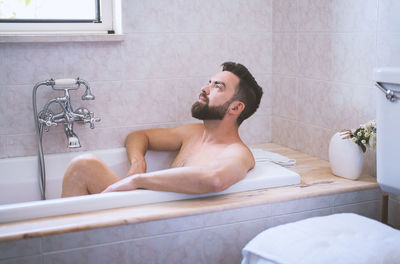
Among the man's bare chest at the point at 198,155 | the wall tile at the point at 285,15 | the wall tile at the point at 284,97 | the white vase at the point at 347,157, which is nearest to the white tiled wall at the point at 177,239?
the white vase at the point at 347,157

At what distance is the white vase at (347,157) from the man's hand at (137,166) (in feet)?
3.21

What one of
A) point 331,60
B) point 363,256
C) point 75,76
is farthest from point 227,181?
point 75,76

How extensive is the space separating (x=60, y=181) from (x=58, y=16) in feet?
3.08

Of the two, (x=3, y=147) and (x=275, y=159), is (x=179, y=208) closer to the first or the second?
(x=275, y=159)

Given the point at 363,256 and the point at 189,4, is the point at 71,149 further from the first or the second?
the point at 363,256

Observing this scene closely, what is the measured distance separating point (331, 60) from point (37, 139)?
1.62 meters

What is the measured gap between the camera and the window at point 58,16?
2.69 metres

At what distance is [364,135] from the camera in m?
2.22

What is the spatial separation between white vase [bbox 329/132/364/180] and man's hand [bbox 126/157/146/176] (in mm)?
978

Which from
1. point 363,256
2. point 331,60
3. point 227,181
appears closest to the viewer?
point 363,256

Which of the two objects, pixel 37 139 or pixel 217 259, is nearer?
pixel 217 259

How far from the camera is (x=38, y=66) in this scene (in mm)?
2641

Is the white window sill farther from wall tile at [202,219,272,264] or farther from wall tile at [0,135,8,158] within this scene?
wall tile at [202,219,272,264]

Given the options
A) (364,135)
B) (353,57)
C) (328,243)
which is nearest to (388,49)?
(353,57)
